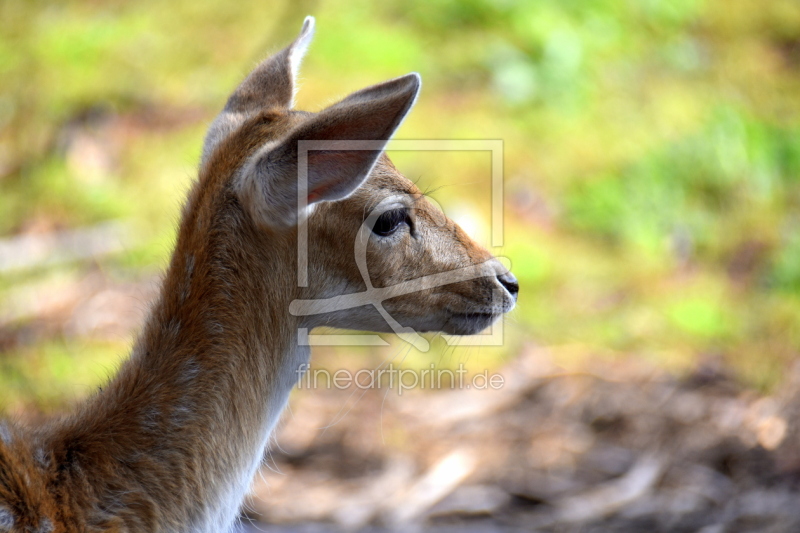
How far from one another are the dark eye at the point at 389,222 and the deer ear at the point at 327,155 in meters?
0.43

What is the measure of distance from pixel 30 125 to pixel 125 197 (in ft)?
4.29

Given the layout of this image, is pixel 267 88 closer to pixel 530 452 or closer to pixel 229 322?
pixel 229 322

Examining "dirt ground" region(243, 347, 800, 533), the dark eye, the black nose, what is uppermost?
the dark eye

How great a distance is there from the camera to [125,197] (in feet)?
25.5

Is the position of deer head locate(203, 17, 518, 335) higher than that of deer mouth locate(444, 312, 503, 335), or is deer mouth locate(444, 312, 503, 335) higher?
deer head locate(203, 17, 518, 335)

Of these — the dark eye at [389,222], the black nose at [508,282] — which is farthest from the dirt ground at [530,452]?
the dark eye at [389,222]

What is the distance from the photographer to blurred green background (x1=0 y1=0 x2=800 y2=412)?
6832 millimetres

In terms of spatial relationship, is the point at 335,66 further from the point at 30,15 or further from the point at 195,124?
the point at 30,15

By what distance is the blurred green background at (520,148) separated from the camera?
6.83 m

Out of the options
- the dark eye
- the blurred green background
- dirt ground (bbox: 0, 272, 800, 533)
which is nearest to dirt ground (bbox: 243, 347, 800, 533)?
dirt ground (bbox: 0, 272, 800, 533)

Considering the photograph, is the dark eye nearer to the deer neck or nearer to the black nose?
the deer neck

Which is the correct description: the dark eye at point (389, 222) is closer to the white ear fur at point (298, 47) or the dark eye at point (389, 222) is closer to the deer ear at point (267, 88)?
the deer ear at point (267, 88)

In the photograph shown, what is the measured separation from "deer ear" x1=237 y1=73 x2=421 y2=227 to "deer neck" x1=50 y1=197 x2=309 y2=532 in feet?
0.69

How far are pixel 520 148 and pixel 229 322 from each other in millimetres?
6126
